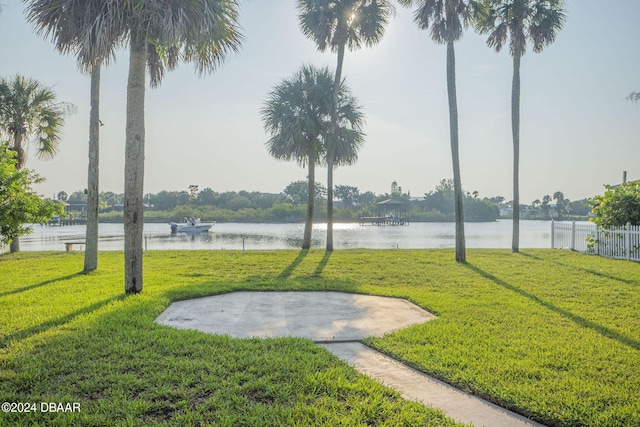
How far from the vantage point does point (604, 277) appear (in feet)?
28.1

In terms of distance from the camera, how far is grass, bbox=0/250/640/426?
104 inches

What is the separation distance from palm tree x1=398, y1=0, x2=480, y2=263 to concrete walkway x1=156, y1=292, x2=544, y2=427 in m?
6.55

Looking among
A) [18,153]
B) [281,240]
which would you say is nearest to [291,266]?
[18,153]

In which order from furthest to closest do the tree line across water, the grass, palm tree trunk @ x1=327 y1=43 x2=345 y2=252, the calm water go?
1. the tree line across water
2. the calm water
3. palm tree trunk @ x1=327 y1=43 x2=345 y2=252
4. the grass

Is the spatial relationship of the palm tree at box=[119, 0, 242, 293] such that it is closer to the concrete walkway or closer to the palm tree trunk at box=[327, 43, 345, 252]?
the concrete walkway

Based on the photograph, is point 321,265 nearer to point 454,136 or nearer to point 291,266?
point 291,266

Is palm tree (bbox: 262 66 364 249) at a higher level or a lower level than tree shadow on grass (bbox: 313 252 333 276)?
higher

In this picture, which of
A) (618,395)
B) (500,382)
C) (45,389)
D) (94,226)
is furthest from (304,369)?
(94,226)

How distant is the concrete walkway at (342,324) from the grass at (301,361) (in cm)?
16

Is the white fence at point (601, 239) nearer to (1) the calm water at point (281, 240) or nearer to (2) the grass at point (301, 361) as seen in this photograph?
(1) the calm water at point (281, 240)

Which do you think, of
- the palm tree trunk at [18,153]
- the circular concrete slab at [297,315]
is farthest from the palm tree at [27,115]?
the circular concrete slab at [297,315]

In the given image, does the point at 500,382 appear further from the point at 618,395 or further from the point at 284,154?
the point at 284,154

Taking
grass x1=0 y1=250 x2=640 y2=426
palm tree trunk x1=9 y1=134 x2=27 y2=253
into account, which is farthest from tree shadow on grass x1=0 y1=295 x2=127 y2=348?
palm tree trunk x1=9 y1=134 x2=27 y2=253

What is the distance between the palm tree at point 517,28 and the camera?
14391 mm
